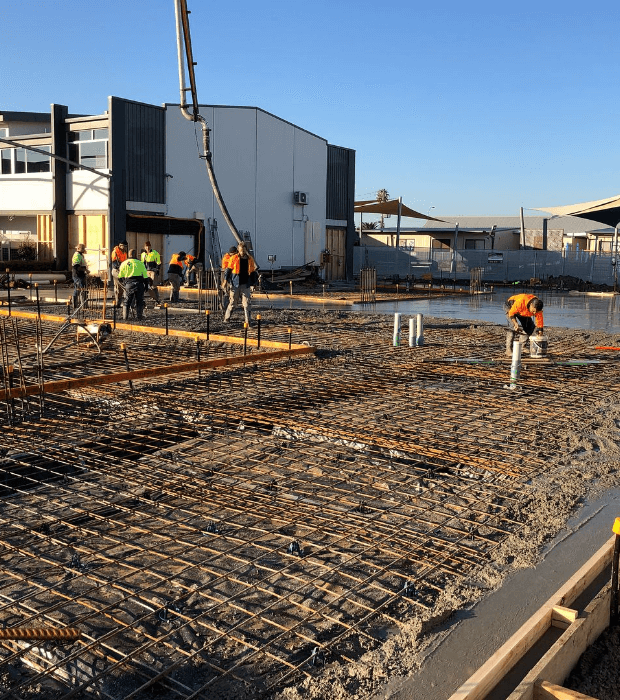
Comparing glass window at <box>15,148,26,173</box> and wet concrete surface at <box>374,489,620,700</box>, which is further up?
glass window at <box>15,148,26,173</box>

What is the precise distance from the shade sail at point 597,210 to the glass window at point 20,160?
66.7ft

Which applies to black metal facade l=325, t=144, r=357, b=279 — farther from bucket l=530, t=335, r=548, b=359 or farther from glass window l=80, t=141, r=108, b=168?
bucket l=530, t=335, r=548, b=359

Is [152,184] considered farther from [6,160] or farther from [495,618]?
[495,618]

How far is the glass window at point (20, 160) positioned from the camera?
94.3 ft

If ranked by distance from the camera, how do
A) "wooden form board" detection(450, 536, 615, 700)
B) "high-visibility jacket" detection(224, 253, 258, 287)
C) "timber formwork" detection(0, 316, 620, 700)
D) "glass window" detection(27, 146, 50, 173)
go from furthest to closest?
"glass window" detection(27, 146, 50, 173) < "high-visibility jacket" detection(224, 253, 258, 287) < "timber formwork" detection(0, 316, 620, 700) < "wooden form board" detection(450, 536, 615, 700)

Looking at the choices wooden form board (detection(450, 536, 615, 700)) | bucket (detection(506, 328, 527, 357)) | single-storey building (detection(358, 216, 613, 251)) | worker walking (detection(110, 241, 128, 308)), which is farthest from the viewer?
single-storey building (detection(358, 216, 613, 251))

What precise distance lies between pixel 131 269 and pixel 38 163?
16.8m

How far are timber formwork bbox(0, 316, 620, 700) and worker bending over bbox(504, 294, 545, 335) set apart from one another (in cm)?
119

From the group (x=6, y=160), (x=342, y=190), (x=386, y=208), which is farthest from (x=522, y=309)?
(x=386, y=208)

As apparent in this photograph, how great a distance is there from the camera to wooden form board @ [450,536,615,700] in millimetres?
2875

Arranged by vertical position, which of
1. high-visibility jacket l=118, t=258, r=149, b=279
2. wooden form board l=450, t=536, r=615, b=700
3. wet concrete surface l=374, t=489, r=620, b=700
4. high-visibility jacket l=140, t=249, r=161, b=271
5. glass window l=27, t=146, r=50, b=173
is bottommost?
wet concrete surface l=374, t=489, r=620, b=700

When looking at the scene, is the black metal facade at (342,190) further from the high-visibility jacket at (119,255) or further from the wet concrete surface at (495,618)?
the wet concrete surface at (495,618)

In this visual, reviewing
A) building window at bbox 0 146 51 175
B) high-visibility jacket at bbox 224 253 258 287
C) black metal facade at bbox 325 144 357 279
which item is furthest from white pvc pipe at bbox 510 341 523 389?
black metal facade at bbox 325 144 357 279

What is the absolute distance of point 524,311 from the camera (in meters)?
10.6
